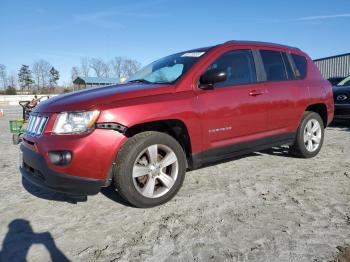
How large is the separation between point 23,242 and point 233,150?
8.41 feet

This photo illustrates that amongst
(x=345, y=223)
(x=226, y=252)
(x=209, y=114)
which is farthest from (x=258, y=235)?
(x=209, y=114)

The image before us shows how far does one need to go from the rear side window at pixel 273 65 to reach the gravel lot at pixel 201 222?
4.43ft

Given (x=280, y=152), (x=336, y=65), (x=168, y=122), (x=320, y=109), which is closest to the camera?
(x=168, y=122)

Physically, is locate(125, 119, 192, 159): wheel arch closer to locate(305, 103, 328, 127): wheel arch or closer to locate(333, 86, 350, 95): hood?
locate(305, 103, 328, 127): wheel arch

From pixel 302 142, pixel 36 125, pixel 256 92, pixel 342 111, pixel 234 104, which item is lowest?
pixel 302 142

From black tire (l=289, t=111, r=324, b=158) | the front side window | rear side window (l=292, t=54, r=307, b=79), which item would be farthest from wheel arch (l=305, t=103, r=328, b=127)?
the front side window

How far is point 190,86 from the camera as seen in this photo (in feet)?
12.9

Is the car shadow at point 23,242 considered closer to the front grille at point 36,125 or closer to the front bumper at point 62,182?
the front bumper at point 62,182

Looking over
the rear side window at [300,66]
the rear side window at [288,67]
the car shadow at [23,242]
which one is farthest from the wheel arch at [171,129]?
the rear side window at [300,66]

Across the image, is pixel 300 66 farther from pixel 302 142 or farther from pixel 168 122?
pixel 168 122

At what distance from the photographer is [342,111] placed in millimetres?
8445

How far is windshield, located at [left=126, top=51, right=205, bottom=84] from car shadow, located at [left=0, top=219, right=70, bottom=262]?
2119 millimetres

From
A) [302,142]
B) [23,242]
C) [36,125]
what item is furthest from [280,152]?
[23,242]

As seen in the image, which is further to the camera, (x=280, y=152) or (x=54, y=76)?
(x=54, y=76)
